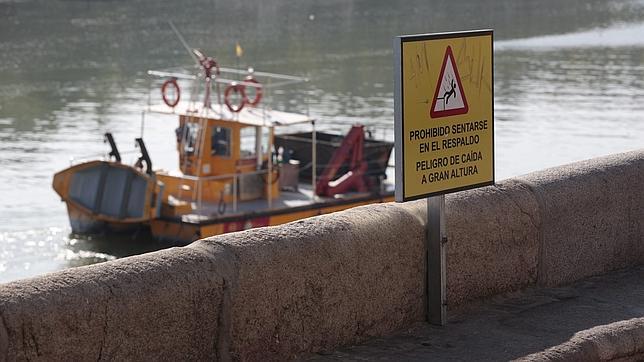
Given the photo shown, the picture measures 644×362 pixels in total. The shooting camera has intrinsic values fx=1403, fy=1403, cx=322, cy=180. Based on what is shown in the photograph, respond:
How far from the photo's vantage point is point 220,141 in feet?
87.2

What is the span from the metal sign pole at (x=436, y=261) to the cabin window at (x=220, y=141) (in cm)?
1979

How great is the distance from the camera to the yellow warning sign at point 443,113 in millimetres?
6203

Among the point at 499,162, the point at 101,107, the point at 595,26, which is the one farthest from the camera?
the point at 595,26

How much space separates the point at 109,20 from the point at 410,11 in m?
18.0

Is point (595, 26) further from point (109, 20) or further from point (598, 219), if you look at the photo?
point (598, 219)

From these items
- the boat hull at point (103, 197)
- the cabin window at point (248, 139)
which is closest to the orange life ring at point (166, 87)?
the boat hull at point (103, 197)

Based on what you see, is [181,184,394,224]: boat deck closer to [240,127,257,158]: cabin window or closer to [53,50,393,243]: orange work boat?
[53,50,393,243]: orange work boat

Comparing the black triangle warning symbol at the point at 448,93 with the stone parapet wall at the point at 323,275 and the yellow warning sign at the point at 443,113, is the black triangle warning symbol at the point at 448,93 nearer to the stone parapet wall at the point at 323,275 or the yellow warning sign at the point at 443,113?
the yellow warning sign at the point at 443,113

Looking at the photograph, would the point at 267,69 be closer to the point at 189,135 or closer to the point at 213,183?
the point at 189,135

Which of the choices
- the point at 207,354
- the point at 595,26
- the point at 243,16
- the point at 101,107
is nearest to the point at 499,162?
the point at 101,107

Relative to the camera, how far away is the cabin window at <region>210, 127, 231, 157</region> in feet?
86.6

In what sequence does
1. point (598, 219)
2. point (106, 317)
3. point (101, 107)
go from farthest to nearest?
point (101, 107)
point (598, 219)
point (106, 317)

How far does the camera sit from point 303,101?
40.4m

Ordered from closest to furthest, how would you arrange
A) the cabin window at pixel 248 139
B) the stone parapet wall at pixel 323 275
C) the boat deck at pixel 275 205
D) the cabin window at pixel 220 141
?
1. the stone parapet wall at pixel 323 275
2. the boat deck at pixel 275 205
3. the cabin window at pixel 220 141
4. the cabin window at pixel 248 139
